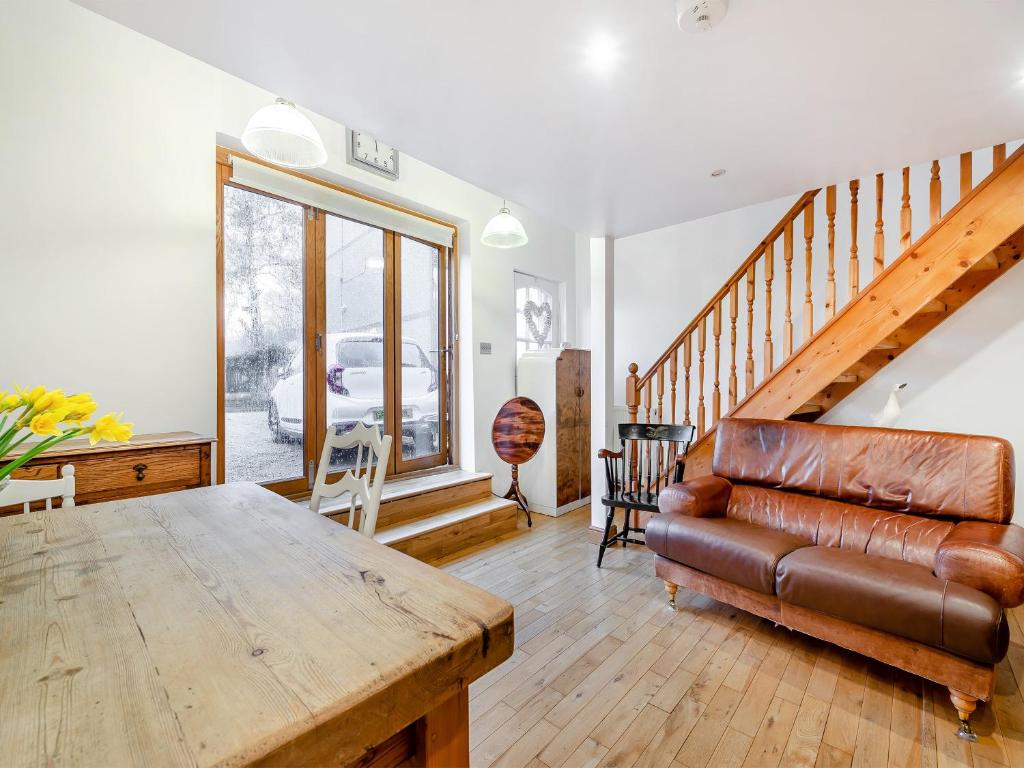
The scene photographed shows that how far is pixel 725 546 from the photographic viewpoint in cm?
221

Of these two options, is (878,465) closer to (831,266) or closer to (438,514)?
(831,266)

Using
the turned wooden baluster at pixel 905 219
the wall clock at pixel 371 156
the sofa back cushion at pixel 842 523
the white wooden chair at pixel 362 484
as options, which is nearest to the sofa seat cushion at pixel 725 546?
the sofa back cushion at pixel 842 523

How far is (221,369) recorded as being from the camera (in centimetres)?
273

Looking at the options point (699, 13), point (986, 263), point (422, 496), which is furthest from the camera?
point (422, 496)

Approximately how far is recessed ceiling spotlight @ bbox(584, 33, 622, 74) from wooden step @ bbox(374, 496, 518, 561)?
104 inches

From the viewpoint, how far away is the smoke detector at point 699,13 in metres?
1.38

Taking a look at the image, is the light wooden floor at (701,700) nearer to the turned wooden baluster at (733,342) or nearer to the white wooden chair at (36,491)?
the turned wooden baluster at (733,342)

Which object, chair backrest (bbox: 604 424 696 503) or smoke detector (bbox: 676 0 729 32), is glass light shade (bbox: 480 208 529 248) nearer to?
chair backrest (bbox: 604 424 696 503)

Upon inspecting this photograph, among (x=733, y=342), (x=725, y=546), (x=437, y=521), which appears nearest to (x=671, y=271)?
(x=733, y=342)

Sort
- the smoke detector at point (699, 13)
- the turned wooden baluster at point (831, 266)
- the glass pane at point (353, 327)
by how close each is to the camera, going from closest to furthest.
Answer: the smoke detector at point (699, 13) < the turned wooden baluster at point (831, 266) < the glass pane at point (353, 327)

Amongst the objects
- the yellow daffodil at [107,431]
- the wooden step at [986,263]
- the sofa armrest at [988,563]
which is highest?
the wooden step at [986,263]

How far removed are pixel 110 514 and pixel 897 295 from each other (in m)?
→ 3.60

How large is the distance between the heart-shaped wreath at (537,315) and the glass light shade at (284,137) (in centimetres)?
280

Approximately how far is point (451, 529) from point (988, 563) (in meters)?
2.71
